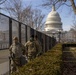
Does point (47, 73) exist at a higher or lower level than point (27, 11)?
lower

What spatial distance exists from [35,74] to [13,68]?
4430 mm

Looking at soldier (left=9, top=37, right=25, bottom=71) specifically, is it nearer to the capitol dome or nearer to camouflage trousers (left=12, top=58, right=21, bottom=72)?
camouflage trousers (left=12, top=58, right=21, bottom=72)

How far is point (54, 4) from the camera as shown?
32469 mm

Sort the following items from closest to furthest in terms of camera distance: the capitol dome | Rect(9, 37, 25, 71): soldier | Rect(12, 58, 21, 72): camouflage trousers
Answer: Rect(9, 37, 25, 71): soldier, Rect(12, 58, 21, 72): camouflage trousers, the capitol dome

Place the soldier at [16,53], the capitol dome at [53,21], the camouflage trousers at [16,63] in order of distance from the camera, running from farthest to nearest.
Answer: the capitol dome at [53,21] < the camouflage trousers at [16,63] < the soldier at [16,53]

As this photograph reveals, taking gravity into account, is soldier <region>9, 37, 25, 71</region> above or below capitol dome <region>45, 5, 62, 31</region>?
below

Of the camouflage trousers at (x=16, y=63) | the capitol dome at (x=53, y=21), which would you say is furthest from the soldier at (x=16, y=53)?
the capitol dome at (x=53, y=21)

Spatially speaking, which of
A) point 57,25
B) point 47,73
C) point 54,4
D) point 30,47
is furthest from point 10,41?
point 57,25

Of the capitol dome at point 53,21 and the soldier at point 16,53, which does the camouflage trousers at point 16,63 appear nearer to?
the soldier at point 16,53

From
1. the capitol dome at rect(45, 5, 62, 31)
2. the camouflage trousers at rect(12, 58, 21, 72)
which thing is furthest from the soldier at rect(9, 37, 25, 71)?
the capitol dome at rect(45, 5, 62, 31)

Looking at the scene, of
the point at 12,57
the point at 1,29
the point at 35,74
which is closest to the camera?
the point at 35,74

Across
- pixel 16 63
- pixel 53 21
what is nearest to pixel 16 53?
pixel 16 63

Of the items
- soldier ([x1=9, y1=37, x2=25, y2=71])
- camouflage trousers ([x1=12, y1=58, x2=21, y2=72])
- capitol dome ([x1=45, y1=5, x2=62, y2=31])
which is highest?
capitol dome ([x1=45, y1=5, x2=62, y2=31])

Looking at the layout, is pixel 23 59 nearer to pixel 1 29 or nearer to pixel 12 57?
pixel 12 57
